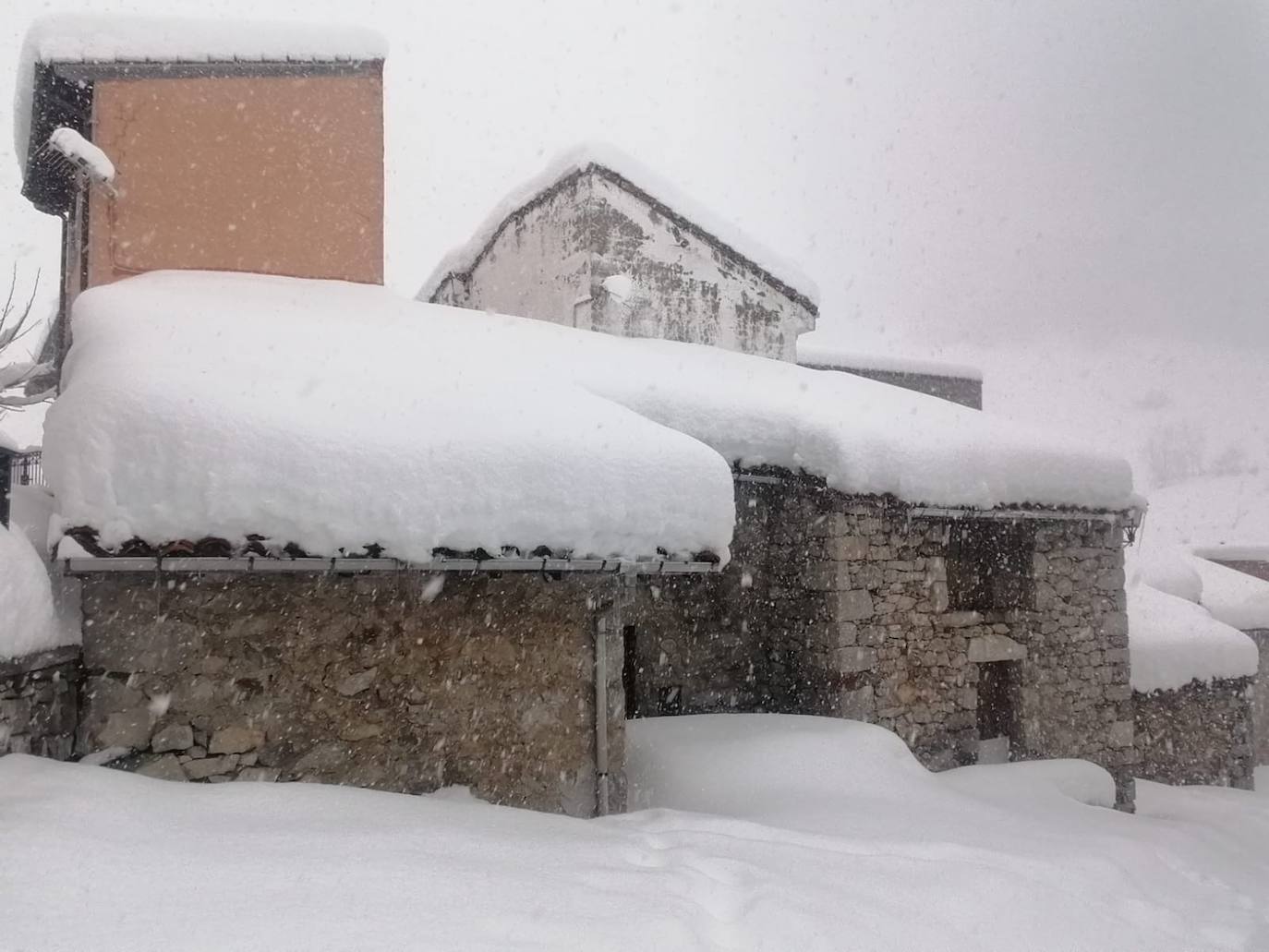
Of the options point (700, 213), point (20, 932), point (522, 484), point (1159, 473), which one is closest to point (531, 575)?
point (522, 484)

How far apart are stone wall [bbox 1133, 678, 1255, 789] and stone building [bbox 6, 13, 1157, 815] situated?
306 centimetres

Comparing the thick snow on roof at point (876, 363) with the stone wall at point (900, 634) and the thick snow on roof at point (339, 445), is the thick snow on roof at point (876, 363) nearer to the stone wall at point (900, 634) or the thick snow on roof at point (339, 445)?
the stone wall at point (900, 634)

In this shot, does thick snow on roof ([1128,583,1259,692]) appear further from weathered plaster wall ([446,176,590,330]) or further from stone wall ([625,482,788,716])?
weathered plaster wall ([446,176,590,330])

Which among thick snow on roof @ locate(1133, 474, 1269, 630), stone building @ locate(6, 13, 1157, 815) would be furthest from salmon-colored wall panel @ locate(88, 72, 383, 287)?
thick snow on roof @ locate(1133, 474, 1269, 630)

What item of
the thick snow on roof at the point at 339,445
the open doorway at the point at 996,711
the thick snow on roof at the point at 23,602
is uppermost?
the thick snow on roof at the point at 339,445

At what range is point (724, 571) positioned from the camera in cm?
710

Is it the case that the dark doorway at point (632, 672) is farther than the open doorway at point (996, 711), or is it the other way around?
the open doorway at point (996, 711)

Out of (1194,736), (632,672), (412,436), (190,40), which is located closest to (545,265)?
(190,40)

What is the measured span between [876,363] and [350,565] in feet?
54.8

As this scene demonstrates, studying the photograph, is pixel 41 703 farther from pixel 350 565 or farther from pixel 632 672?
pixel 632 672

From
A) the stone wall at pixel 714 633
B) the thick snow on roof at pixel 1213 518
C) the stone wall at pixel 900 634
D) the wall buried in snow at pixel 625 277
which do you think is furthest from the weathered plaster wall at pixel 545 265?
the thick snow on roof at pixel 1213 518

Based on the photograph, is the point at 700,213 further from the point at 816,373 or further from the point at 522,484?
the point at 522,484

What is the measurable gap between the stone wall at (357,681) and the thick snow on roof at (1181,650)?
8167 mm

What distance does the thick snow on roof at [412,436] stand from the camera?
3586 millimetres
